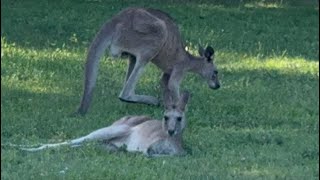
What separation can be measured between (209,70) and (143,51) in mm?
949

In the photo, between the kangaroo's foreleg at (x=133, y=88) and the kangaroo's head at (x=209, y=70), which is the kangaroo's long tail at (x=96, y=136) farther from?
the kangaroo's head at (x=209, y=70)

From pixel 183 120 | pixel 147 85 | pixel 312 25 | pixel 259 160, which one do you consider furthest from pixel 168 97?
pixel 312 25

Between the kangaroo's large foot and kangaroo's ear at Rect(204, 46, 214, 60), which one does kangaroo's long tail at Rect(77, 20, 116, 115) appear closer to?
the kangaroo's large foot

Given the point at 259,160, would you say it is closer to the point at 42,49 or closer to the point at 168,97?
the point at 168,97

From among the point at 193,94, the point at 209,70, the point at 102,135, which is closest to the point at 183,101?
the point at 102,135

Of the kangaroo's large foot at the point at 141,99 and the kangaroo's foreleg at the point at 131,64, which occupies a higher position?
the kangaroo's foreleg at the point at 131,64

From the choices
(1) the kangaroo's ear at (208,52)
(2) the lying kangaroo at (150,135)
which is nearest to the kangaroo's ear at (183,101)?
(2) the lying kangaroo at (150,135)

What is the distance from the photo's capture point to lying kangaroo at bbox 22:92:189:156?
342 inches

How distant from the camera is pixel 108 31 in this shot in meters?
10.7

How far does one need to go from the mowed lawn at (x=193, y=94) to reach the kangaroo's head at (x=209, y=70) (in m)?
0.18

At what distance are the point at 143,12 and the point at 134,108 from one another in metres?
1.10

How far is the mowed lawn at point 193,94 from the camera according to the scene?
8125 mm

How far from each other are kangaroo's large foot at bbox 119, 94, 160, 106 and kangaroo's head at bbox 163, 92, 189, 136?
1796 mm

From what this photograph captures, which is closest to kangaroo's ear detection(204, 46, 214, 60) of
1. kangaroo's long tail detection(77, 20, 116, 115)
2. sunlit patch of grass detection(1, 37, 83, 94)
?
kangaroo's long tail detection(77, 20, 116, 115)
